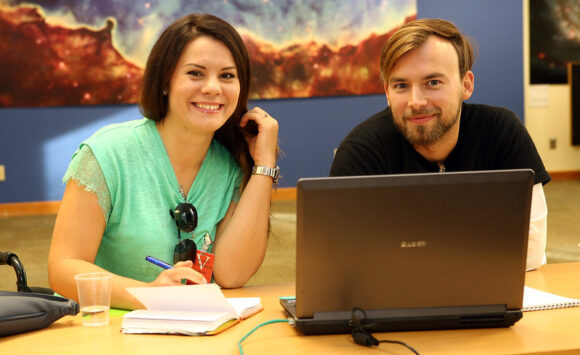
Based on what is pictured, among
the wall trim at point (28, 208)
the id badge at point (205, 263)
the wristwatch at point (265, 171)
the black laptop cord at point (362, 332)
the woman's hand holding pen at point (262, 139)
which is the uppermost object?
the woman's hand holding pen at point (262, 139)

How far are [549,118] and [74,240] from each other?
673cm

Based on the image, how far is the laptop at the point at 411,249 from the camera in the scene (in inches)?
49.8

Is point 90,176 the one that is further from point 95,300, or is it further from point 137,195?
point 95,300

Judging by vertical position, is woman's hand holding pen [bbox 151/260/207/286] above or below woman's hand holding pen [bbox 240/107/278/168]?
below

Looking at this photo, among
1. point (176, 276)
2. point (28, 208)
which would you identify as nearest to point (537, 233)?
point (176, 276)

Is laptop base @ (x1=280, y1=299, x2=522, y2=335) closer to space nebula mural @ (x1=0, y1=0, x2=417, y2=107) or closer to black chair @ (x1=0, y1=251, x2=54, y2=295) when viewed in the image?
black chair @ (x1=0, y1=251, x2=54, y2=295)

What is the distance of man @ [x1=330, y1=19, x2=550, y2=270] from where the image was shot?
6.52ft

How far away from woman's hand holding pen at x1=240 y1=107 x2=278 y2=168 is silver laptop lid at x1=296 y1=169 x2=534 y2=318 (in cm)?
77

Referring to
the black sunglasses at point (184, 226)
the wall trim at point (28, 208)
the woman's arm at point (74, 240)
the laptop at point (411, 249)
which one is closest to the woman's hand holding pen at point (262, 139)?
the black sunglasses at point (184, 226)

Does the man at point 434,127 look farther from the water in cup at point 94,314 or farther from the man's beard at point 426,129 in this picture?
the water in cup at point 94,314

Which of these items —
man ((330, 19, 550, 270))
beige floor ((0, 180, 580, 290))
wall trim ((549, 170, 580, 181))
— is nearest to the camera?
man ((330, 19, 550, 270))

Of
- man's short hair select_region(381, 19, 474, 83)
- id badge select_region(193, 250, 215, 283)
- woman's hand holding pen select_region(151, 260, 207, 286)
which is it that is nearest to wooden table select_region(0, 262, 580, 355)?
woman's hand holding pen select_region(151, 260, 207, 286)

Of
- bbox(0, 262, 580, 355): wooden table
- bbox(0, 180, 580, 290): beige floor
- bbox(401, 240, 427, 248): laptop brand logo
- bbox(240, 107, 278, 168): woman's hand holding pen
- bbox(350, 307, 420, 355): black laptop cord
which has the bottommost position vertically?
bbox(0, 180, 580, 290): beige floor

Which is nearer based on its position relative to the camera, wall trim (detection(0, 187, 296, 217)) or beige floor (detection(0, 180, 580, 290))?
beige floor (detection(0, 180, 580, 290))
